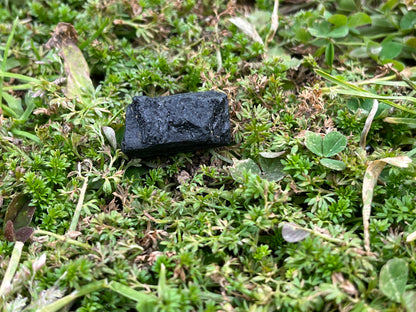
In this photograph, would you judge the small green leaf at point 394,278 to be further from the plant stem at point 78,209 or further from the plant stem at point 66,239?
the plant stem at point 78,209

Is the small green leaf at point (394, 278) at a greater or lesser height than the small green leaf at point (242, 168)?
lesser

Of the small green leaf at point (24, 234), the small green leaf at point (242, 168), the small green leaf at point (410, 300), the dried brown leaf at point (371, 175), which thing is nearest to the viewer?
the small green leaf at point (410, 300)

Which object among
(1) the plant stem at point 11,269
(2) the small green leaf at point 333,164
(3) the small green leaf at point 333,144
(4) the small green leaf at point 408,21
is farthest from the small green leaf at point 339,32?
(1) the plant stem at point 11,269

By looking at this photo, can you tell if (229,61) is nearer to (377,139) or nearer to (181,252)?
(377,139)

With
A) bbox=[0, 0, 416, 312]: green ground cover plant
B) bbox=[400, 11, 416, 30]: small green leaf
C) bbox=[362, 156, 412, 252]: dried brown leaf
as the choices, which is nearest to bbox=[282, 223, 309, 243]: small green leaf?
bbox=[0, 0, 416, 312]: green ground cover plant

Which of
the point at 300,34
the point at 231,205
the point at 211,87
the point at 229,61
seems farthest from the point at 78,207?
the point at 300,34

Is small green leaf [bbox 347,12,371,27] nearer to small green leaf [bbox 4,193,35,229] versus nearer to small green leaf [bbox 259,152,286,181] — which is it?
small green leaf [bbox 259,152,286,181]
